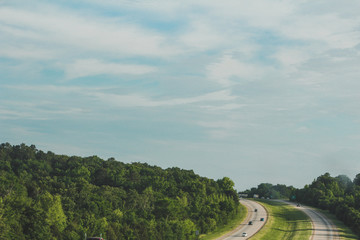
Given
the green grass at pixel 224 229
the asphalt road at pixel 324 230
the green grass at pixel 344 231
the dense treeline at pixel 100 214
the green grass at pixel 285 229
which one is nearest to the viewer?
the dense treeline at pixel 100 214

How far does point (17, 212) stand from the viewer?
10081cm

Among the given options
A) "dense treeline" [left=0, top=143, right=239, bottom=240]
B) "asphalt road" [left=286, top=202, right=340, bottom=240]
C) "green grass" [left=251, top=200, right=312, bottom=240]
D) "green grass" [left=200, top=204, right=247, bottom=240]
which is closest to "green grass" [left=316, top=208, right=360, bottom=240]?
"asphalt road" [left=286, top=202, right=340, bottom=240]

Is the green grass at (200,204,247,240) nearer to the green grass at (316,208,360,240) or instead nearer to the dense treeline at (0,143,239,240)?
the dense treeline at (0,143,239,240)

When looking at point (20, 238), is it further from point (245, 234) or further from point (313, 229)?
point (313, 229)

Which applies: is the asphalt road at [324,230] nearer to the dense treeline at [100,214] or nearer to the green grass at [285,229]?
the green grass at [285,229]

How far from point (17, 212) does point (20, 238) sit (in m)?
7.99

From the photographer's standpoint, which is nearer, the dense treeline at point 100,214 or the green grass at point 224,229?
the dense treeline at point 100,214

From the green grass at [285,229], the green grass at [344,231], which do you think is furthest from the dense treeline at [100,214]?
the green grass at [344,231]

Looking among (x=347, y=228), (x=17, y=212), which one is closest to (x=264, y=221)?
(x=347, y=228)

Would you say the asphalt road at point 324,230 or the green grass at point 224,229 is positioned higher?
the asphalt road at point 324,230

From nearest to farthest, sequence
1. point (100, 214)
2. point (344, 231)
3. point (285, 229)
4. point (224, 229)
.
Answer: point (100, 214) → point (344, 231) → point (224, 229) → point (285, 229)

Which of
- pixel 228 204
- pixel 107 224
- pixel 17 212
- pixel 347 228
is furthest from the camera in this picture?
pixel 228 204

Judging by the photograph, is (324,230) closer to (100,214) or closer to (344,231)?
(344,231)

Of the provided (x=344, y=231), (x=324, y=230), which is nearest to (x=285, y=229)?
(x=324, y=230)
